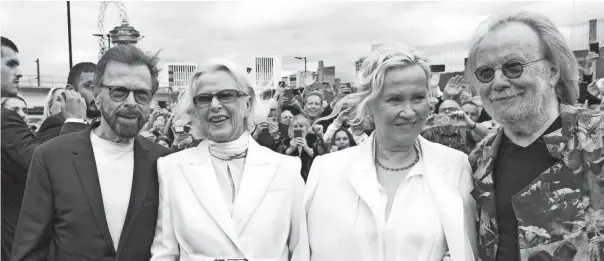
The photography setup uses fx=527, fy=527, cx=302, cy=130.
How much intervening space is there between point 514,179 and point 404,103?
66 centimetres

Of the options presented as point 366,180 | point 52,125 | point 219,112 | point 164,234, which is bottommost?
point 164,234

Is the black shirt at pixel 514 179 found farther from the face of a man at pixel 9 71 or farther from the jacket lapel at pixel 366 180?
the face of a man at pixel 9 71

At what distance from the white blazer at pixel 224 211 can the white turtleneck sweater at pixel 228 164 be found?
53 millimetres

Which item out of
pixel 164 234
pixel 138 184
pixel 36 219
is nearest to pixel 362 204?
pixel 164 234

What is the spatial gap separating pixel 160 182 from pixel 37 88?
109 feet

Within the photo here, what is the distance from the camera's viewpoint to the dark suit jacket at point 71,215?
276cm

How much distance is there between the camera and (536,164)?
257 cm

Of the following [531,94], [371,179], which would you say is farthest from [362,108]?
[531,94]

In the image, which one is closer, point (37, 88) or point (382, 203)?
point (382, 203)

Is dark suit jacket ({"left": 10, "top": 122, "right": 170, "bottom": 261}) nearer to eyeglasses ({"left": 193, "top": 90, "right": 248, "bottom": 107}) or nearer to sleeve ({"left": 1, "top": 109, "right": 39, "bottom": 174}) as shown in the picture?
eyeglasses ({"left": 193, "top": 90, "right": 248, "bottom": 107})

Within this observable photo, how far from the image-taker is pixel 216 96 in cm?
303

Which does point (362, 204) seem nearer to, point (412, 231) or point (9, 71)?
point (412, 231)

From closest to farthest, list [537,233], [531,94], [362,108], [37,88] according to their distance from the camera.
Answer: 1. [537,233]
2. [531,94]
3. [362,108]
4. [37,88]

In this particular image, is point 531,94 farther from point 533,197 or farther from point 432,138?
point 432,138
